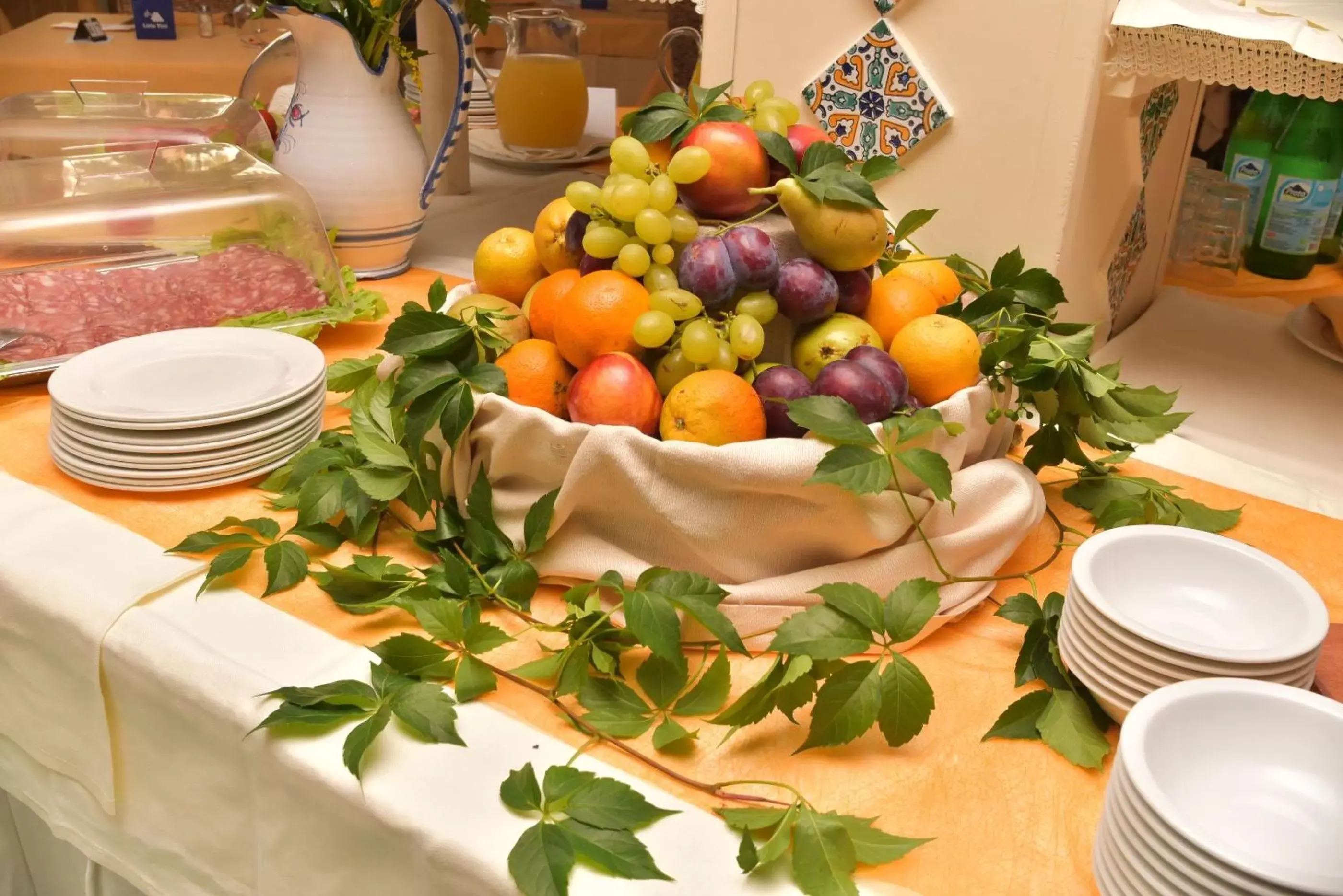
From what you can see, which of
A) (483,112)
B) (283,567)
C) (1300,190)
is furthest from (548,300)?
(483,112)

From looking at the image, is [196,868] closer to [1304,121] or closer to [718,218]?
[718,218]

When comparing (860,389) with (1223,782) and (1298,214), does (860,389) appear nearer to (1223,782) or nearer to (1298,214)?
(1223,782)

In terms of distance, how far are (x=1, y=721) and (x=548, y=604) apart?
1.36 ft

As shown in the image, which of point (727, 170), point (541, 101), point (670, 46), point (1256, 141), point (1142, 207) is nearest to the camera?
point (727, 170)

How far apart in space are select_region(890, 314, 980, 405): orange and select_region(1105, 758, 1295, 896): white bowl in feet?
1.04

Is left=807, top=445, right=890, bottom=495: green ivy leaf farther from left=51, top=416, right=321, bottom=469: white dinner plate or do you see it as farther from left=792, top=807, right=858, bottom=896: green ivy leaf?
left=51, top=416, right=321, bottom=469: white dinner plate

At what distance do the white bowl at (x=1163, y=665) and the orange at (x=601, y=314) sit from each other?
→ 331 mm

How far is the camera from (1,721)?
78cm

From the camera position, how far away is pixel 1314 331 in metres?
1.24

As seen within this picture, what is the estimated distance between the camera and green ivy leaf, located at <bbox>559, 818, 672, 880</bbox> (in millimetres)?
494

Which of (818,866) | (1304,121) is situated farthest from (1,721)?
(1304,121)

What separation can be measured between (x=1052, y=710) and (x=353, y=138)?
0.99 metres

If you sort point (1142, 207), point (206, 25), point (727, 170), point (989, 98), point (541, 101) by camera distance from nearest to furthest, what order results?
point (727, 170)
point (989, 98)
point (1142, 207)
point (541, 101)
point (206, 25)

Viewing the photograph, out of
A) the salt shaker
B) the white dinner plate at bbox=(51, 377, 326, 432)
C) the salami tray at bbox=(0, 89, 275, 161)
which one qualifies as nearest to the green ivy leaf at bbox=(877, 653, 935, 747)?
the white dinner plate at bbox=(51, 377, 326, 432)
